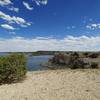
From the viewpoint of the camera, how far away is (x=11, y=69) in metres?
11.0

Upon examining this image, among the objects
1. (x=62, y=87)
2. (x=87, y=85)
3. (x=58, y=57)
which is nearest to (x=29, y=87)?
(x=62, y=87)

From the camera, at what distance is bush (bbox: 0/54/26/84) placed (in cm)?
1086

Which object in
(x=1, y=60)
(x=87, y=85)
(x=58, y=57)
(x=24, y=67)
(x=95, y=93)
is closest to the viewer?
(x=95, y=93)

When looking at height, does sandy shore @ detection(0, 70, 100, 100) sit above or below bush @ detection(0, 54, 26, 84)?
below

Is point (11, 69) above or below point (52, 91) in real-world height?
above

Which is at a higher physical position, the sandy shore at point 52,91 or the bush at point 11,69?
the bush at point 11,69

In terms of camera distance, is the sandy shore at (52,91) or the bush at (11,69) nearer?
the sandy shore at (52,91)

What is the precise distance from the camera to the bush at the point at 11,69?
10.9 metres

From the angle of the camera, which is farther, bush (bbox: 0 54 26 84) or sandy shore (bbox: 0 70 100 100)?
bush (bbox: 0 54 26 84)

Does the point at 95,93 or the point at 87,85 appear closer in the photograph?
the point at 95,93

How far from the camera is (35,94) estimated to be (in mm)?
8367

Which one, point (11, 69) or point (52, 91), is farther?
point (11, 69)

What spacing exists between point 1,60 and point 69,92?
14.9ft

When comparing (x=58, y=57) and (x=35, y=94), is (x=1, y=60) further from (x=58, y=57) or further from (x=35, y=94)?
(x=58, y=57)
